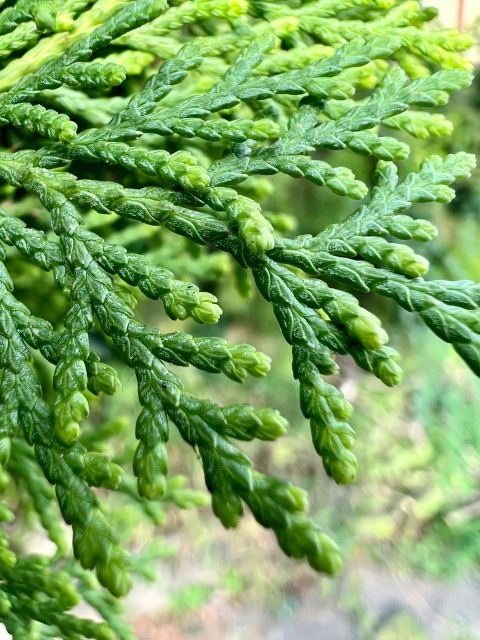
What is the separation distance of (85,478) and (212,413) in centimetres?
25

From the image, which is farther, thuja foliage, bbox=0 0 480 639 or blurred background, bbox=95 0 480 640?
blurred background, bbox=95 0 480 640

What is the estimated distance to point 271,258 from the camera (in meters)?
1.14

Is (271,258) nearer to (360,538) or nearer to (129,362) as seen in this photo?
(129,362)

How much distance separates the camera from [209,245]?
4.31ft

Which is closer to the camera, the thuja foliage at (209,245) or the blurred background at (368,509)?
the thuja foliage at (209,245)

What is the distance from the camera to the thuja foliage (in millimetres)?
962

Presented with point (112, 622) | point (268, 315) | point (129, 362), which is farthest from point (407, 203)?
point (268, 315)

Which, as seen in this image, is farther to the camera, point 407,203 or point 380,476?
point 380,476

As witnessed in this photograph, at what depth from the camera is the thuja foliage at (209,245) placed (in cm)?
96

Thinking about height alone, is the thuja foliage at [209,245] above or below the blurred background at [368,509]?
above

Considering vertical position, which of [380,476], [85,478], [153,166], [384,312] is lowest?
[380,476]

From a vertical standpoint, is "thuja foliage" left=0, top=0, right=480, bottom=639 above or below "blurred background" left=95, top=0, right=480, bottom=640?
above

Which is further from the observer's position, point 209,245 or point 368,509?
point 368,509

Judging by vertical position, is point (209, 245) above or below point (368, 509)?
above
